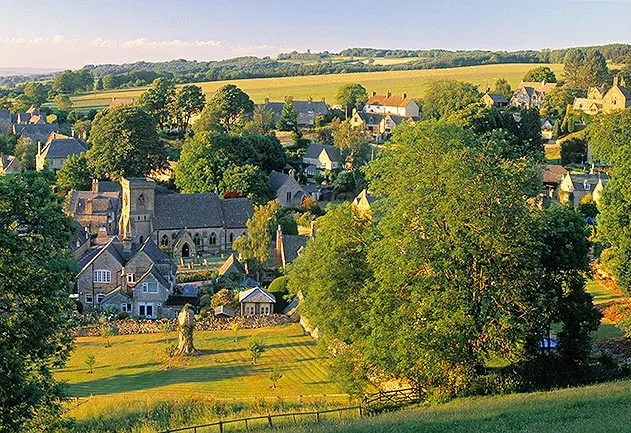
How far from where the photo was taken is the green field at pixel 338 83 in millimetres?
152850

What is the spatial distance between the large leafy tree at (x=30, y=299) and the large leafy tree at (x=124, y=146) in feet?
197

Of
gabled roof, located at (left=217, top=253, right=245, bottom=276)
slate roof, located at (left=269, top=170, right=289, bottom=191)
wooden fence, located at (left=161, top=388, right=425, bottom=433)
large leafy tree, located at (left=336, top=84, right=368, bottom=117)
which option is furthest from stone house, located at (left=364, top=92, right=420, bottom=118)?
wooden fence, located at (left=161, top=388, right=425, bottom=433)

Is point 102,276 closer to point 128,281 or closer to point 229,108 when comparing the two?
point 128,281

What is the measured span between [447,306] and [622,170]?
46.0ft

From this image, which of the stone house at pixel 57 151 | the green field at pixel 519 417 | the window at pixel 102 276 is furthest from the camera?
the stone house at pixel 57 151

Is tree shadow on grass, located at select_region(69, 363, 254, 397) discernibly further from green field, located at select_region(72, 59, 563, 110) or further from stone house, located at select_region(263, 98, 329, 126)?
green field, located at select_region(72, 59, 563, 110)

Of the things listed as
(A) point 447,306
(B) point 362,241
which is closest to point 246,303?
(B) point 362,241

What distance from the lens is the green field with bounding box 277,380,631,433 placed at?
1884 cm

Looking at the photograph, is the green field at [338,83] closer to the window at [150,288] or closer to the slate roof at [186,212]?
the slate roof at [186,212]

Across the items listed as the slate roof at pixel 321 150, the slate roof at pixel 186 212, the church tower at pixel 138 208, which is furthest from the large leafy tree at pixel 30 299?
the slate roof at pixel 321 150

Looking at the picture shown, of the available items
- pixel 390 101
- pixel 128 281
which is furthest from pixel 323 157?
pixel 128 281

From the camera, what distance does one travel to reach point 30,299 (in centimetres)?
1762

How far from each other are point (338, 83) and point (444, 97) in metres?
71.3

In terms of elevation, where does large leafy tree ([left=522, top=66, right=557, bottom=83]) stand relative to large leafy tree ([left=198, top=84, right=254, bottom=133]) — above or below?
above
